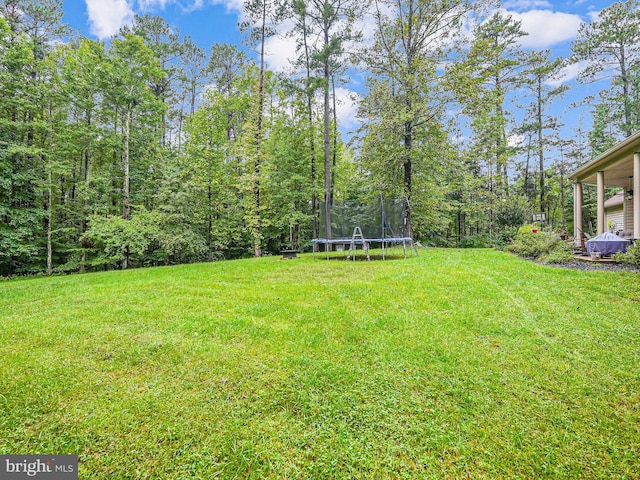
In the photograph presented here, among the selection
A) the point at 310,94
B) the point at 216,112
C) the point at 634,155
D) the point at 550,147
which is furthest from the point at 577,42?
the point at 216,112

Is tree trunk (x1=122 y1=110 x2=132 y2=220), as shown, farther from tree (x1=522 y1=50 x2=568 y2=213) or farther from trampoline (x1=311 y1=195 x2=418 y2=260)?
tree (x1=522 y1=50 x2=568 y2=213)

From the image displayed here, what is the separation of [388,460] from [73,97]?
17.6 m

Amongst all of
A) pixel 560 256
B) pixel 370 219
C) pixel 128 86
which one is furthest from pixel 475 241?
pixel 128 86

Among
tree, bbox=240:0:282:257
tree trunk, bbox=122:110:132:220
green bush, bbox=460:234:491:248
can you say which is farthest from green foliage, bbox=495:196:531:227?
tree trunk, bbox=122:110:132:220

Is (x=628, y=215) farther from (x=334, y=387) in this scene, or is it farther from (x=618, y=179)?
(x=334, y=387)

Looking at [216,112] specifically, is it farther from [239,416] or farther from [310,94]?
[239,416]

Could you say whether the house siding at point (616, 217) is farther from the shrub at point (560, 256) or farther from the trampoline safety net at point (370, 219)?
the trampoline safety net at point (370, 219)

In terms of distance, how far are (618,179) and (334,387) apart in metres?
14.4

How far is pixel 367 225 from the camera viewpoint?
835 cm

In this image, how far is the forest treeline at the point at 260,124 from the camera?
10086 millimetres

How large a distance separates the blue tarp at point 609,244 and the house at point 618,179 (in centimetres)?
84

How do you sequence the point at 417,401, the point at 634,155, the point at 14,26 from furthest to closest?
1. the point at 14,26
2. the point at 634,155
3. the point at 417,401

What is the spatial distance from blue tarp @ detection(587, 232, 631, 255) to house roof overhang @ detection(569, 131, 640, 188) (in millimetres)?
2439

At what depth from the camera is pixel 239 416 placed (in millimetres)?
1762
